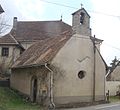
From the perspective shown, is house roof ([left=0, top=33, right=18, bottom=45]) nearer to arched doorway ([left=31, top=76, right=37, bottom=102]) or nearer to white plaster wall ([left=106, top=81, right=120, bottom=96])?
white plaster wall ([left=106, top=81, right=120, bottom=96])

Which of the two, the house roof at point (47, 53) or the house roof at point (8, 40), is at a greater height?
the house roof at point (8, 40)

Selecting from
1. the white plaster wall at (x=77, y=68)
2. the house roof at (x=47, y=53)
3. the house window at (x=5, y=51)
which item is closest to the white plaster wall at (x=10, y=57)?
the house window at (x=5, y=51)

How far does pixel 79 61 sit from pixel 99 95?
431 cm

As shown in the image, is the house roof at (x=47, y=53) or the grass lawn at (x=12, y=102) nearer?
the grass lawn at (x=12, y=102)

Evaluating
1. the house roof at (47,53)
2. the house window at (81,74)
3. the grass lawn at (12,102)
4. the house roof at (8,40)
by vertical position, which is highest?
the house roof at (8,40)

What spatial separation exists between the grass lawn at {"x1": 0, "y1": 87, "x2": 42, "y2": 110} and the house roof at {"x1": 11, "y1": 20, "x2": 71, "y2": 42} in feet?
54.9

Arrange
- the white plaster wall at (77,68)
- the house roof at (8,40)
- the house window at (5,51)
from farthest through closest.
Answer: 1. the house window at (5,51)
2. the house roof at (8,40)
3. the white plaster wall at (77,68)

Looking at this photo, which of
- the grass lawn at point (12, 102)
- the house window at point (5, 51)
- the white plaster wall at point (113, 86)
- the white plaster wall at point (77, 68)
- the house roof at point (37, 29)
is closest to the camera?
the grass lawn at point (12, 102)

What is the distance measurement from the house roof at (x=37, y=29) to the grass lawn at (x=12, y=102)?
54.9 feet

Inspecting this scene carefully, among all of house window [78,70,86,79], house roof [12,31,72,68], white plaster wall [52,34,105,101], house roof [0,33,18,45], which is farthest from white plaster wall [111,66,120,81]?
house window [78,70,86,79]

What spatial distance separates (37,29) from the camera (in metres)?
53.7

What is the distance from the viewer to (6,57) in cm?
4662

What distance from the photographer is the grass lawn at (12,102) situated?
26722 mm

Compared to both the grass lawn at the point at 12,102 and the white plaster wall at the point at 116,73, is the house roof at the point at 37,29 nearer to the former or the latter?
the white plaster wall at the point at 116,73
